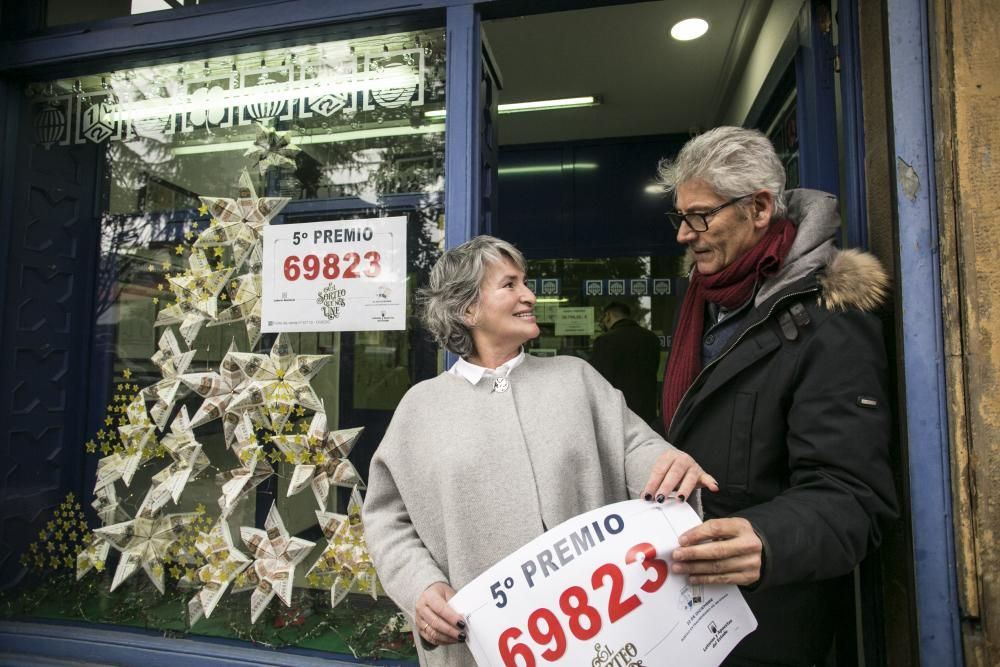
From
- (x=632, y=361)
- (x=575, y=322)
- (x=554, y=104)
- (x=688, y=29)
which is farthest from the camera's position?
(x=575, y=322)

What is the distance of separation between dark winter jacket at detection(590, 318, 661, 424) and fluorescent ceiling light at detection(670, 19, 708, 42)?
2.17 metres

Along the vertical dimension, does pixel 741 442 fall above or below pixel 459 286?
below

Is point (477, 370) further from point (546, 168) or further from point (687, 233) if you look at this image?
point (546, 168)

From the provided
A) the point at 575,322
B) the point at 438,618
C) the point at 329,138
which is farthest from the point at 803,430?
the point at 575,322

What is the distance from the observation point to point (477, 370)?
4.69ft

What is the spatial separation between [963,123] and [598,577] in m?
1.48

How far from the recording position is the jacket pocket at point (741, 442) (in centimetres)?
127

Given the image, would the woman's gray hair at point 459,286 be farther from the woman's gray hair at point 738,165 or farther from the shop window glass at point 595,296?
the shop window glass at point 595,296

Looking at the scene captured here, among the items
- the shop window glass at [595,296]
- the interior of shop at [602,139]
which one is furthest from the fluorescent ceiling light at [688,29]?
the shop window glass at [595,296]

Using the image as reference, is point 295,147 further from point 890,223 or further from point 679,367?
point 890,223

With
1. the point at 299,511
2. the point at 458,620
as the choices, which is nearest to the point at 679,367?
the point at 458,620

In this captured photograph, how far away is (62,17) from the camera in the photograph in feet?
8.55

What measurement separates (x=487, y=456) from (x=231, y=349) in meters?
1.52

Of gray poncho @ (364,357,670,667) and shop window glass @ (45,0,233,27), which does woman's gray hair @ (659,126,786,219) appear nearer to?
gray poncho @ (364,357,670,667)
